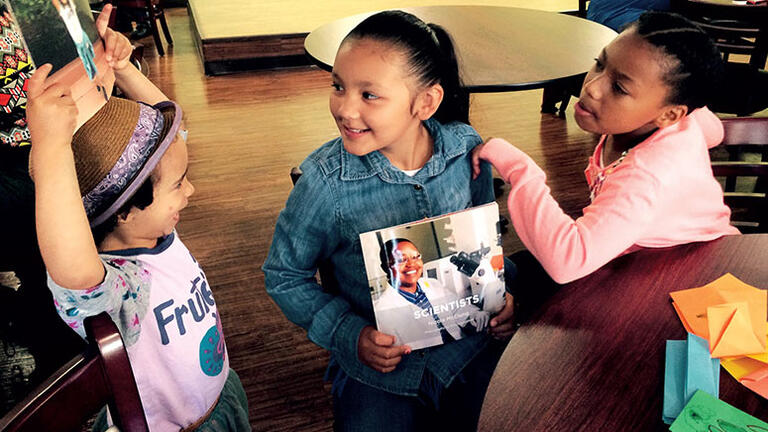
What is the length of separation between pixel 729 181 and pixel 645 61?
4.76 feet

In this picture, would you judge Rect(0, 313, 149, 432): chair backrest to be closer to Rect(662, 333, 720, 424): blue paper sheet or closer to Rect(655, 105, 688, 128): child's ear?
Rect(662, 333, 720, 424): blue paper sheet

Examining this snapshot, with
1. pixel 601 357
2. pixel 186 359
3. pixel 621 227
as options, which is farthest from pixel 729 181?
pixel 186 359

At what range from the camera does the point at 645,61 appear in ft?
3.66

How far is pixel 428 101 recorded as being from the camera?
1145 mm

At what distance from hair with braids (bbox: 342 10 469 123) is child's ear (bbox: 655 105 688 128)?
1.46 feet

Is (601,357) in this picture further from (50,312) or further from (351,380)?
(50,312)

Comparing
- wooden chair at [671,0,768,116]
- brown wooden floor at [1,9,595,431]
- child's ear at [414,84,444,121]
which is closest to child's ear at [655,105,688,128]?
child's ear at [414,84,444,121]

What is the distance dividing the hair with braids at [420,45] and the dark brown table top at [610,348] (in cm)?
51

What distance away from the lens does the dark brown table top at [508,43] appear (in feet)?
6.12

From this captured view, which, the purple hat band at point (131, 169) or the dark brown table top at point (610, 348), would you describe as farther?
the purple hat band at point (131, 169)

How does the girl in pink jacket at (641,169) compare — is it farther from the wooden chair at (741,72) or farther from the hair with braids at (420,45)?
the wooden chair at (741,72)

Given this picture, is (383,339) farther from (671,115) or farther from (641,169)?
(671,115)

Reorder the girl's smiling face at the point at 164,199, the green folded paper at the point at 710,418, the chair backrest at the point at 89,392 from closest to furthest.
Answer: the chair backrest at the point at 89,392 < the green folded paper at the point at 710,418 < the girl's smiling face at the point at 164,199

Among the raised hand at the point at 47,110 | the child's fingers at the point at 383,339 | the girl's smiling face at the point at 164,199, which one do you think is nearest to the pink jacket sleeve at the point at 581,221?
the child's fingers at the point at 383,339
